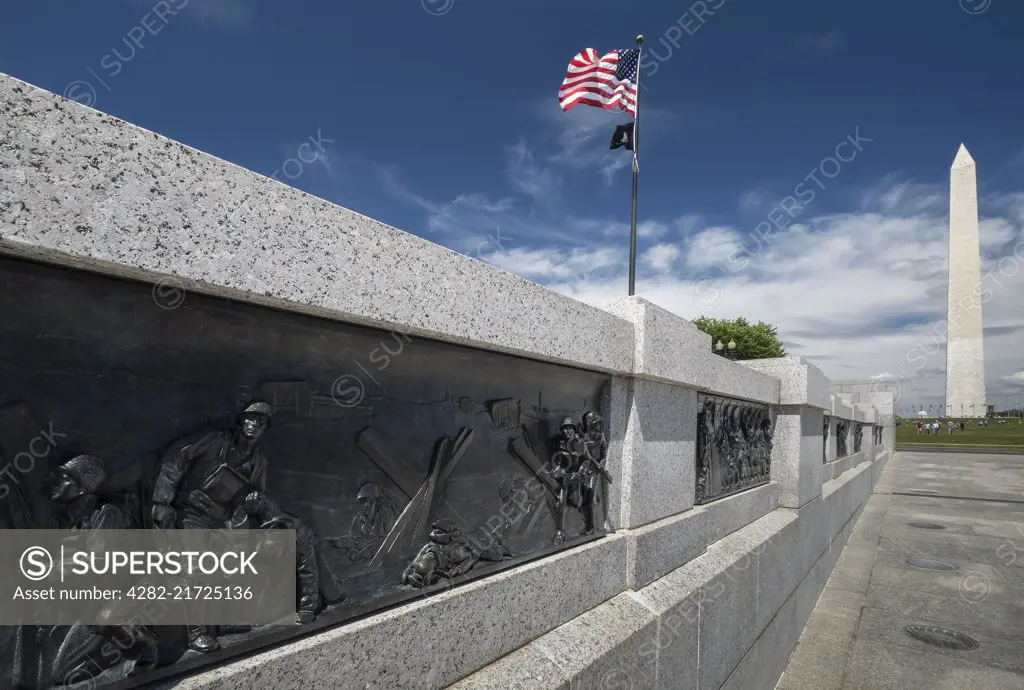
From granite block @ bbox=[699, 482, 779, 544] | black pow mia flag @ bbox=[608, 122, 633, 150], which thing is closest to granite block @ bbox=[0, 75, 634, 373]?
granite block @ bbox=[699, 482, 779, 544]

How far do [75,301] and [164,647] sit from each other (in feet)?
3.03

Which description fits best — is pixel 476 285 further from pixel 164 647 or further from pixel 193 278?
pixel 164 647

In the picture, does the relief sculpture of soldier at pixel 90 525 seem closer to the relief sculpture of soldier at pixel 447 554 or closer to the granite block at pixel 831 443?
the relief sculpture of soldier at pixel 447 554

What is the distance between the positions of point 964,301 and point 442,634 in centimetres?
5148

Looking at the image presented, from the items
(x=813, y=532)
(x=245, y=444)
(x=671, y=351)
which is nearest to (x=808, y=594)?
(x=813, y=532)

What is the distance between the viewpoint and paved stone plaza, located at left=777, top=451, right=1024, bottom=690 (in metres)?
5.42

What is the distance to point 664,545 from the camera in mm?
3799

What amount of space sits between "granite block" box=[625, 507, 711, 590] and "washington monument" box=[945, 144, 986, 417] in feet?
149

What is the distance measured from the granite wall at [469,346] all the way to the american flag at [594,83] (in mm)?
6726

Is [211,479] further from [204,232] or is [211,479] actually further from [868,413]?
[868,413]

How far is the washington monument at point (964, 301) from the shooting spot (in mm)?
38625

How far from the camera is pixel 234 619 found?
1.66m

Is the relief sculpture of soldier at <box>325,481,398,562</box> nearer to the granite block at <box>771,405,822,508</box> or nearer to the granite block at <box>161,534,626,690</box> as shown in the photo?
the granite block at <box>161,534,626,690</box>

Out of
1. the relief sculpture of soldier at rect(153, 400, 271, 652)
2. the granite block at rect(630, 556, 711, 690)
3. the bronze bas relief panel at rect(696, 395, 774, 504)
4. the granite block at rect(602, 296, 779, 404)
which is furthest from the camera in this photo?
the bronze bas relief panel at rect(696, 395, 774, 504)
